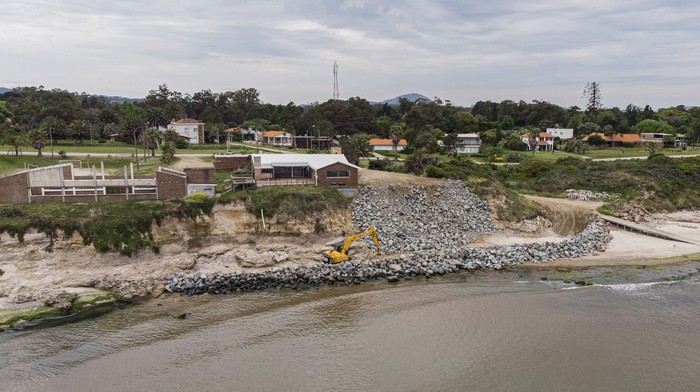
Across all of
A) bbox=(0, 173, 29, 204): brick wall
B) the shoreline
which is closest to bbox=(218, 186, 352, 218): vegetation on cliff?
the shoreline

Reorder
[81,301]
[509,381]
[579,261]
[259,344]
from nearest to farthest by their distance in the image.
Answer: [509,381]
[259,344]
[81,301]
[579,261]

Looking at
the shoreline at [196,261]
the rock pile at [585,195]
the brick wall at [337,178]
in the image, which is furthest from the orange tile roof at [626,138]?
the brick wall at [337,178]

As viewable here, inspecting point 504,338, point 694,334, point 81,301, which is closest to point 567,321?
point 504,338

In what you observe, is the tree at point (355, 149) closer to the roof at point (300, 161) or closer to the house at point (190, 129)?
the roof at point (300, 161)

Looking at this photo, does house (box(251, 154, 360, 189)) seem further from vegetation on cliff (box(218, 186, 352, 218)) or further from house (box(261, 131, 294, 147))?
house (box(261, 131, 294, 147))

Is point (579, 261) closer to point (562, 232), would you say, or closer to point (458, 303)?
point (562, 232)
